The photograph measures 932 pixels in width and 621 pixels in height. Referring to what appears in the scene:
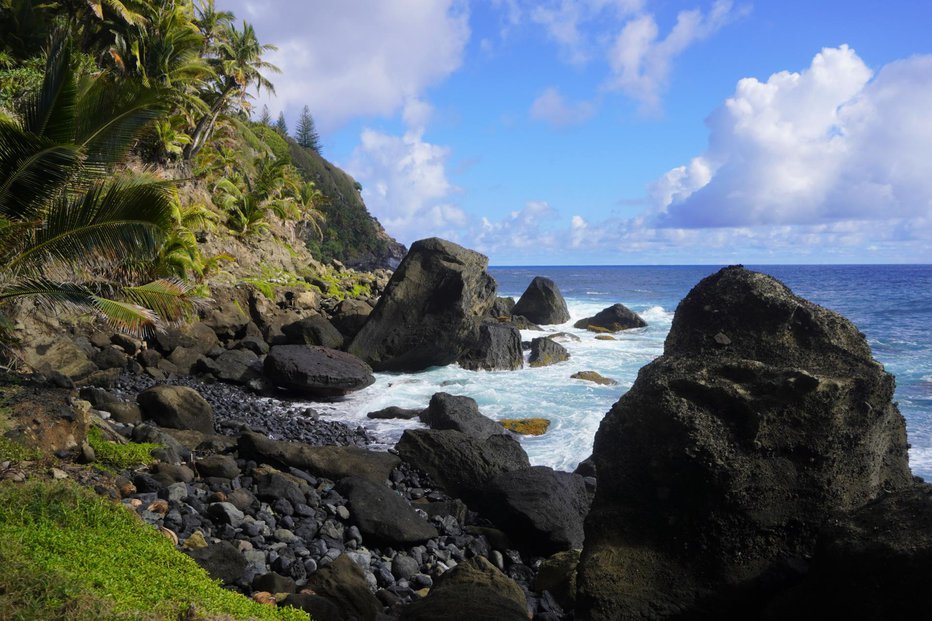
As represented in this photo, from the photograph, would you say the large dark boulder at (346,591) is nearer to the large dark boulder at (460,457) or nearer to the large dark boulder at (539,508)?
the large dark boulder at (539,508)

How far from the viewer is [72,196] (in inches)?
350

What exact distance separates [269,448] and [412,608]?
4313 mm

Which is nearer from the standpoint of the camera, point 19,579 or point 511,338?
point 19,579

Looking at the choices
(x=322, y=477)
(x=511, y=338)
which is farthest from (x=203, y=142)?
(x=322, y=477)

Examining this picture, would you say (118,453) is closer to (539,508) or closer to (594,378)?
(539,508)

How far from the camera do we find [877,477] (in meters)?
5.61

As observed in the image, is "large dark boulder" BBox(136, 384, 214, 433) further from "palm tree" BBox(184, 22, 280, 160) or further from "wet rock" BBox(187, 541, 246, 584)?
"palm tree" BBox(184, 22, 280, 160)

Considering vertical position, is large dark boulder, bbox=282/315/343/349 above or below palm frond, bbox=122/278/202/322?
below

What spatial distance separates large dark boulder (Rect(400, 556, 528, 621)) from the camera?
5109 mm

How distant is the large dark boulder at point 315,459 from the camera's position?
8914 millimetres

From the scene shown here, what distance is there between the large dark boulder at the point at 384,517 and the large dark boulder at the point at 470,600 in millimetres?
1451

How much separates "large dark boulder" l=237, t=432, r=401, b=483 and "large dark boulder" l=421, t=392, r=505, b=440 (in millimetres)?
3056

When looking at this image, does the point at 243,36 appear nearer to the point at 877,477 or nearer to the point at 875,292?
the point at 877,477

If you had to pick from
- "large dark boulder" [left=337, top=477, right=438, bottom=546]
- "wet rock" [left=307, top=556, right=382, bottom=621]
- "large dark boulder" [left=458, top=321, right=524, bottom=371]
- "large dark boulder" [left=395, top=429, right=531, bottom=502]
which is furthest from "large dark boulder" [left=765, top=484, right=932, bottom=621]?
"large dark boulder" [left=458, top=321, right=524, bottom=371]
